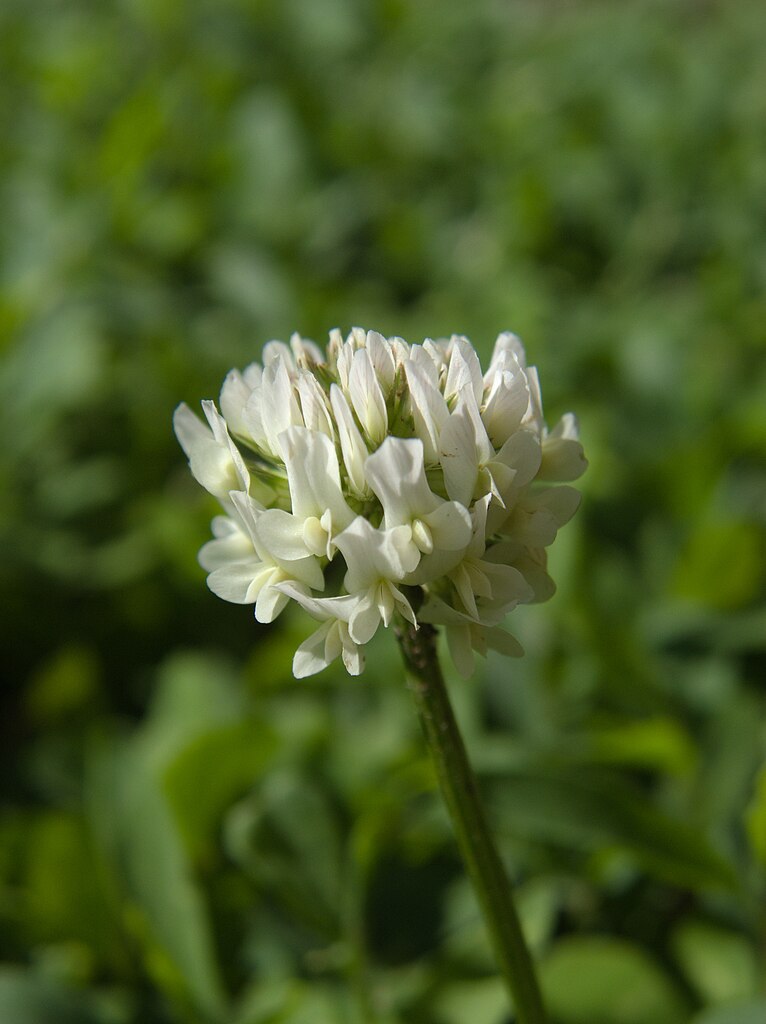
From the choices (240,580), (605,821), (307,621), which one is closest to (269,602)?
(240,580)

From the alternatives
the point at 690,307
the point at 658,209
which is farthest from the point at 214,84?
the point at 690,307

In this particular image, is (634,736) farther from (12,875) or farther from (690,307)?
(690,307)

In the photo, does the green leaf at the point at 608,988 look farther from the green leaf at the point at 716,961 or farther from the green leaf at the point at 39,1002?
the green leaf at the point at 39,1002

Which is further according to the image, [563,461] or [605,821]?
[605,821]

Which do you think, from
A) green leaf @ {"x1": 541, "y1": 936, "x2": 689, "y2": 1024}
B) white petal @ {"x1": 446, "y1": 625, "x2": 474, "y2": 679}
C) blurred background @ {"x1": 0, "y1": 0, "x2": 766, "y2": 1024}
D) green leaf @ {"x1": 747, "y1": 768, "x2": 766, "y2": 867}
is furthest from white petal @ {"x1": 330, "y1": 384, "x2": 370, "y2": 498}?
green leaf @ {"x1": 541, "y1": 936, "x2": 689, "y2": 1024}

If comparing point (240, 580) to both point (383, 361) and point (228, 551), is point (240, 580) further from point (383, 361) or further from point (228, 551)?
point (383, 361)

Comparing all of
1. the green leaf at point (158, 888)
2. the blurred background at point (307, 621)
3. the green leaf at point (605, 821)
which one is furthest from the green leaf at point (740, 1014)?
the green leaf at point (158, 888)
